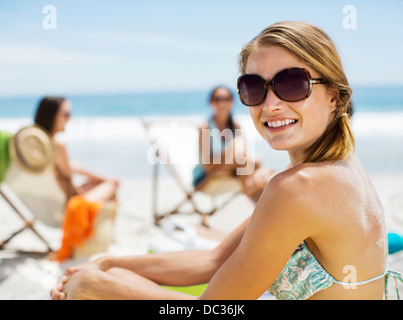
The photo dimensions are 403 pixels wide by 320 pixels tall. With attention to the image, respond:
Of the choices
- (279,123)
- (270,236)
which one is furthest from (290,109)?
(270,236)

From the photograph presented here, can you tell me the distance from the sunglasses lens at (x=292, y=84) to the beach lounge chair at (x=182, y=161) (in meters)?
3.39

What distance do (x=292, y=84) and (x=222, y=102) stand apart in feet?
13.9

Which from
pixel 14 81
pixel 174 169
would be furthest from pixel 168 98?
pixel 174 169

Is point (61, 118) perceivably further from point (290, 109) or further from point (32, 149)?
point (290, 109)

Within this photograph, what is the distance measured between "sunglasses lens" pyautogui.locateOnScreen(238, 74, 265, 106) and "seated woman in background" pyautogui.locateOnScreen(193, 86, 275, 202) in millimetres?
2914

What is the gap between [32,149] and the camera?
3.83 metres

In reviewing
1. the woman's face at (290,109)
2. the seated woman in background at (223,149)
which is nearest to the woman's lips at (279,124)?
the woman's face at (290,109)

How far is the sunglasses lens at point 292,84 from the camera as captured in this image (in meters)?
1.15

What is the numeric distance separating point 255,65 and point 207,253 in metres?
0.84

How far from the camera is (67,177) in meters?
3.99

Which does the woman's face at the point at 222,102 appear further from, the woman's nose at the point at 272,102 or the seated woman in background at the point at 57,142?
the woman's nose at the point at 272,102

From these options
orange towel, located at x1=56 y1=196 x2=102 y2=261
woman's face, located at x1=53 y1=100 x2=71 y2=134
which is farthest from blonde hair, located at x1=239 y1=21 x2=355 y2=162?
woman's face, located at x1=53 y1=100 x2=71 y2=134

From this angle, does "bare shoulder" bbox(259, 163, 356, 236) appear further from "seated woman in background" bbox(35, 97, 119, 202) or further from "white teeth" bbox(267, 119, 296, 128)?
"seated woman in background" bbox(35, 97, 119, 202)

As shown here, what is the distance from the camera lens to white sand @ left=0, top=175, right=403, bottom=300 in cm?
322
